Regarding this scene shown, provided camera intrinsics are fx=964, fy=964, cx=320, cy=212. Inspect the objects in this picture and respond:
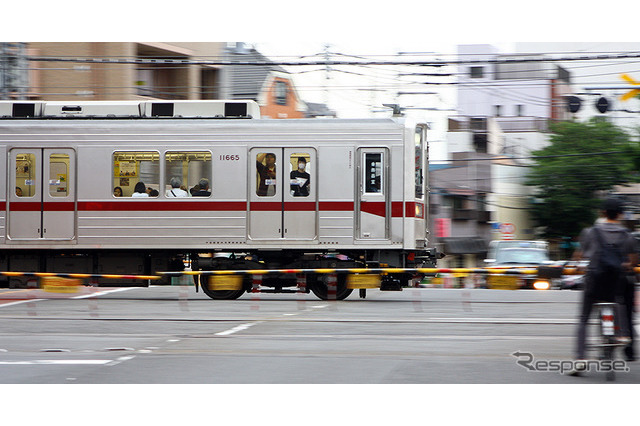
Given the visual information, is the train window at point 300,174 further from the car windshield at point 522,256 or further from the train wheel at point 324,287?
the car windshield at point 522,256

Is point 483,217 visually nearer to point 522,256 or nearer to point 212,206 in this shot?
point 522,256

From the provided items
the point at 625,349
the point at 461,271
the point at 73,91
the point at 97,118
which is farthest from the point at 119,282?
the point at 73,91

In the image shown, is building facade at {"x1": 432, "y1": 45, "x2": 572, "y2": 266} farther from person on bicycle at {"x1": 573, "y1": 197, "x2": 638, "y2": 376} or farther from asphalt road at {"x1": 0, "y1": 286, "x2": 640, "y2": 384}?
person on bicycle at {"x1": 573, "y1": 197, "x2": 638, "y2": 376}

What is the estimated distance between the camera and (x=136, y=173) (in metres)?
18.8

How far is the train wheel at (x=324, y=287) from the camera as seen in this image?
18.7 metres

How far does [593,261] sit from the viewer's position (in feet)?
27.3

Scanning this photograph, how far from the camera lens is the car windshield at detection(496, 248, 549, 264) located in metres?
33.2

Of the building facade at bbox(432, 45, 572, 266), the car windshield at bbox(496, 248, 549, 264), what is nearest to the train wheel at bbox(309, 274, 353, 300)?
the car windshield at bbox(496, 248, 549, 264)

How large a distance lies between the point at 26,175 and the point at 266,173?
4721 mm

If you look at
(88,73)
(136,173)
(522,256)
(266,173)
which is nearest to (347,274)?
(266,173)

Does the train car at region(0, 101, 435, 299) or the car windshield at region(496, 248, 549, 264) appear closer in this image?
the train car at region(0, 101, 435, 299)

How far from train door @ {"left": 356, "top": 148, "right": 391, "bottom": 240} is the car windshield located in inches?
619

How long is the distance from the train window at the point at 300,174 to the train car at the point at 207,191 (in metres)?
0.02

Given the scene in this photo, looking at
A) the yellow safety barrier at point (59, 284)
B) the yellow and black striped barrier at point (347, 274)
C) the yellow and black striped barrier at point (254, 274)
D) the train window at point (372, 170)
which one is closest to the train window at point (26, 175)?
the yellow and black striped barrier at point (254, 274)
